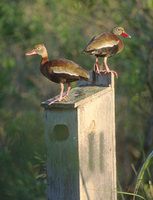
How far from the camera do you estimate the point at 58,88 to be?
8.06 metres

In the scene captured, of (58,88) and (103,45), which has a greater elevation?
(58,88)

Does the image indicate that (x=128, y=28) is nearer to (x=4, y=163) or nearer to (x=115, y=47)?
(x=4, y=163)

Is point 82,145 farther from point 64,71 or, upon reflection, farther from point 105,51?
point 105,51

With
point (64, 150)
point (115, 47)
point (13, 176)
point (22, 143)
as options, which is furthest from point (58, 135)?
point (13, 176)

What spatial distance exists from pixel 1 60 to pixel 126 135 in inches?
126

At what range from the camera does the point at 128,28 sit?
26.2ft

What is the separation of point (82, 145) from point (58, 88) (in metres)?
4.77

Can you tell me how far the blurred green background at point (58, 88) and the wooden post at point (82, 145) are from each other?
172 centimetres

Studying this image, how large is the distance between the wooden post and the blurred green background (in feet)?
5.65

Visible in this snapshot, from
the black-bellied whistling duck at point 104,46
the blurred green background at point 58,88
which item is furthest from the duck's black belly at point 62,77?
the blurred green background at point 58,88

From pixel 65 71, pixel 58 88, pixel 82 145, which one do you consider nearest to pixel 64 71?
pixel 65 71

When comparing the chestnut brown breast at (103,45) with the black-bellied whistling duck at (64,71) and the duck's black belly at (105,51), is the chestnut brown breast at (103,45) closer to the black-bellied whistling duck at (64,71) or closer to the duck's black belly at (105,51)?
the duck's black belly at (105,51)

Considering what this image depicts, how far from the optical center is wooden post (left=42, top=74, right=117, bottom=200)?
3303 mm

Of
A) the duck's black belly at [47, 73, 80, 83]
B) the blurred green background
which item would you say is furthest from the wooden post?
the blurred green background
